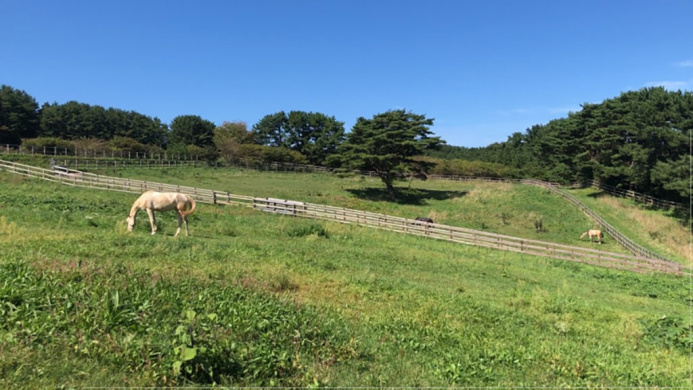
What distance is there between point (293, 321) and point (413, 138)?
42699 mm

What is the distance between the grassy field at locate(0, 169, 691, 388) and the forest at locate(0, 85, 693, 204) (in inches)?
1193

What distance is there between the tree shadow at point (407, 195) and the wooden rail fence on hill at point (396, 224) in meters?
17.0

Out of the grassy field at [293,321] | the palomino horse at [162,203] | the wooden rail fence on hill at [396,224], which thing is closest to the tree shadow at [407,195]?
the wooden rail fence on hill at [396,224]

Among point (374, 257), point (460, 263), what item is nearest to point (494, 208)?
point (460, 263)

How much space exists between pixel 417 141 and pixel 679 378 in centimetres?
4042

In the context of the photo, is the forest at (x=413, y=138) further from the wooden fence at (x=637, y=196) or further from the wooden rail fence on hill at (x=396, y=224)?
the wooden rail fence on hill at (x=396, y=224)

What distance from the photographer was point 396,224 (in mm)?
23516

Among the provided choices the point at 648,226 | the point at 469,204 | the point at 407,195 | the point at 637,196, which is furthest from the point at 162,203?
the point at 637,196

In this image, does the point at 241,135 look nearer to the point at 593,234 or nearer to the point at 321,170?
the point at 321,170

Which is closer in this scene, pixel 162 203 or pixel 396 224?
pixel 162 203

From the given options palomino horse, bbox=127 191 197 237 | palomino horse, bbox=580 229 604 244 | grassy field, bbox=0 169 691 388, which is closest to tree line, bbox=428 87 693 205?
palomino horse, bbox=580 229 604 244

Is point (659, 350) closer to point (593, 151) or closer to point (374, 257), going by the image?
point (374, 257)

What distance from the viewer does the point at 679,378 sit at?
186 inches

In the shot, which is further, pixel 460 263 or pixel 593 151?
pixel 593 151
